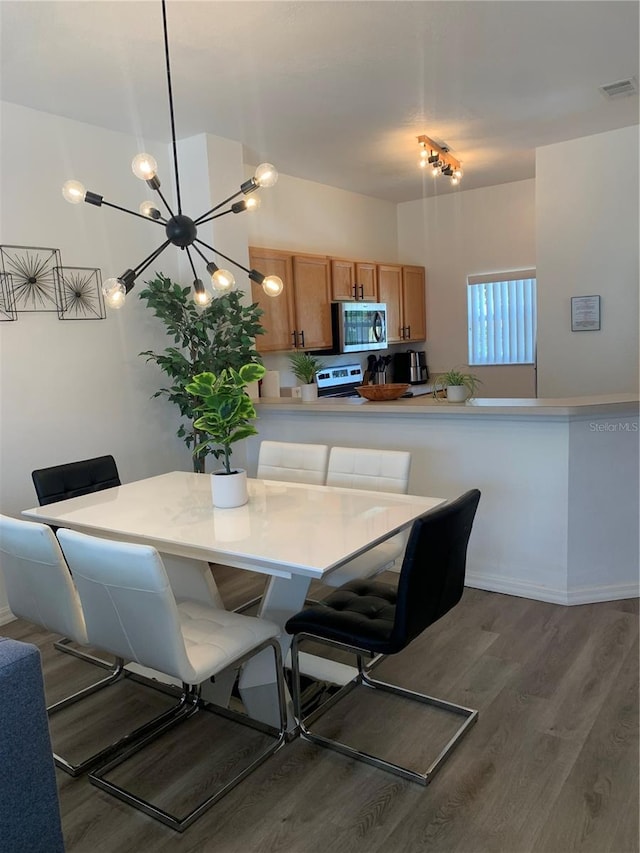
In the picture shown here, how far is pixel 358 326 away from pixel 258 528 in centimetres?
358

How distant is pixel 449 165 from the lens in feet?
15.6

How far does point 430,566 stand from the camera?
2098mm

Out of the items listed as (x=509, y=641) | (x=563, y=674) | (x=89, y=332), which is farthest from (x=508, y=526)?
(x=89, y=332)

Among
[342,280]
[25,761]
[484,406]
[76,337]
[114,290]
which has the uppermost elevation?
[342,280]

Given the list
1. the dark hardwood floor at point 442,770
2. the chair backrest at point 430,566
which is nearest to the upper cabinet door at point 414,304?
the dark hardwood floor at point 442,770

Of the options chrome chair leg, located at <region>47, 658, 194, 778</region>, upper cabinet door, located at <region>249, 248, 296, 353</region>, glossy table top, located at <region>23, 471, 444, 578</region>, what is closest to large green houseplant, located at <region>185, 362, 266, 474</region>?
glossy table top, located at <region>23, 471, 444, 578</region>

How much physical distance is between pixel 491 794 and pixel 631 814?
1.35 ft

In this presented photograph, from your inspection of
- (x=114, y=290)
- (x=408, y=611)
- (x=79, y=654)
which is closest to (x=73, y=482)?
(x=79, y=654)

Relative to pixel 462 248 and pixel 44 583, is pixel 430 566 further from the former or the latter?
pixel 462 248

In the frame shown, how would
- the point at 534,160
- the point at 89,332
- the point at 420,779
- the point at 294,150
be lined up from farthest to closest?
1. the point at 534,160
2. the point at 294,150
3. the point at 89,332
4. the point at 420,779

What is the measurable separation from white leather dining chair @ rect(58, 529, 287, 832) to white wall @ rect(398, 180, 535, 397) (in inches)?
189

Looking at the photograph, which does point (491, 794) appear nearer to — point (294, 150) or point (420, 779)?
point (420, 779)

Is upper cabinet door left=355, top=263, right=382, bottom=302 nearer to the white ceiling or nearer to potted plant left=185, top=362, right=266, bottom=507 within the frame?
the white ceiling

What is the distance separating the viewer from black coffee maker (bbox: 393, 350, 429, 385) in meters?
6.65
